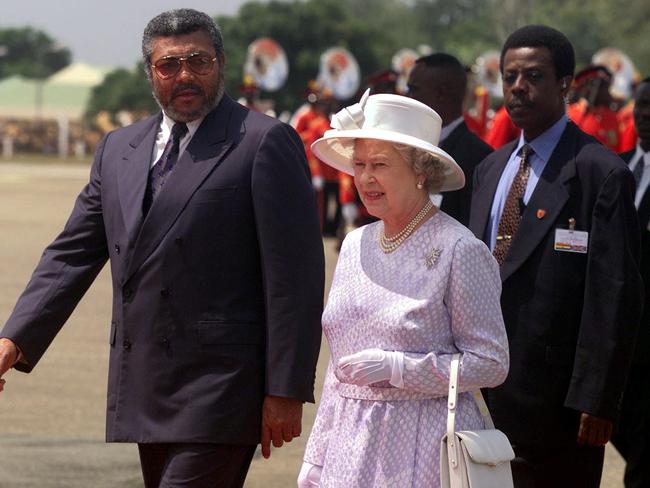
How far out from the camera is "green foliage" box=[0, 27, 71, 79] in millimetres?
148250

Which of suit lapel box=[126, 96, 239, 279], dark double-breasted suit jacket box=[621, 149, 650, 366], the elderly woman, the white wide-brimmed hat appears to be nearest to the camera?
the elderly woman

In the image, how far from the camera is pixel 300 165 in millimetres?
4289

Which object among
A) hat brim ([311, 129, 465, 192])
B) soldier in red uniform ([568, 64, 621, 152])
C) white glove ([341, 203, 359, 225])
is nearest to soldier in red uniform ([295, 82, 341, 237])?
white glove ([341, 203, 359, 225])

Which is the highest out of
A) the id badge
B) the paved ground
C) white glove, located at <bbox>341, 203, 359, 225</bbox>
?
the id badge

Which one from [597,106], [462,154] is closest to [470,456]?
[462,154]

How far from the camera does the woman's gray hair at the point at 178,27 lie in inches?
170

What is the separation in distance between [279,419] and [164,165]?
82 centimetres

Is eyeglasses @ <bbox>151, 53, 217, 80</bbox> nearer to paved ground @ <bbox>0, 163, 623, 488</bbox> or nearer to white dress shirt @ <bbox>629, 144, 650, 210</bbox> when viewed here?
white dress shirt @ <bbox>629, 144, 650, 210</bbox>

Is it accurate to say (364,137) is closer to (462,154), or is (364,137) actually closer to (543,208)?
(543,208)

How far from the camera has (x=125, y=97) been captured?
3305 inches

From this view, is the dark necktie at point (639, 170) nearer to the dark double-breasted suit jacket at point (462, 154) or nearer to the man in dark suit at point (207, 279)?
the dark double-breasted suit jacket at point (462, 154)

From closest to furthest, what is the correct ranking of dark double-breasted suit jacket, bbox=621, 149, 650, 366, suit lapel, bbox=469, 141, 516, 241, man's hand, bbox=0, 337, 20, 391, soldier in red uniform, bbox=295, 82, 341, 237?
man's hand, bbox=0, 337, 20, 391 → suit lapel, bbox=469, 141, 516, 241 → dark double-breasted suit jacket, bbox=621, 149, 650, 366 → soldier in red uniform, bbox=295, 82, 341, 237

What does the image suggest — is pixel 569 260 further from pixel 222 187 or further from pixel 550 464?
pixel 222 187

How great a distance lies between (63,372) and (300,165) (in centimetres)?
549
